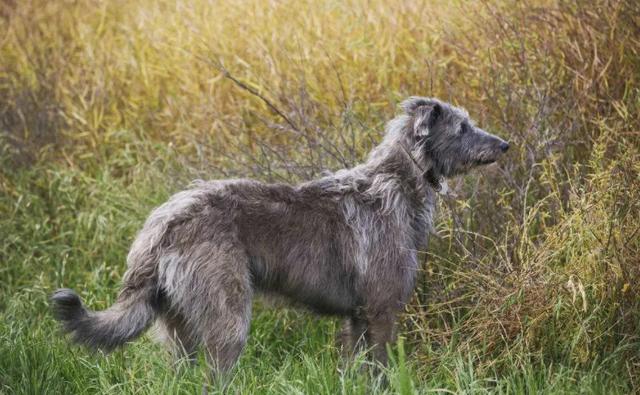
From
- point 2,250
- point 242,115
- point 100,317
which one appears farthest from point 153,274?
point 242,115

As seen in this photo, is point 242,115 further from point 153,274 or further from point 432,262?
point 153,274

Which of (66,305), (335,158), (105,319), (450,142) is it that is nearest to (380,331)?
(450,142)

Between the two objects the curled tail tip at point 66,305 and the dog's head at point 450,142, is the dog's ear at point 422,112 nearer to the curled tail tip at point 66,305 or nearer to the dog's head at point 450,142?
the dog's head at point 450,142

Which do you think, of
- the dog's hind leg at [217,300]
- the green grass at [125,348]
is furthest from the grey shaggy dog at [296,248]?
the green grass at [125,348]

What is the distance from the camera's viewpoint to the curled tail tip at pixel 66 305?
4.47 meters

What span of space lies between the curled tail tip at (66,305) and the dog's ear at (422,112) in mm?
2188

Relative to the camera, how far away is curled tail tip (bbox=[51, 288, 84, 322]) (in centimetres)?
447

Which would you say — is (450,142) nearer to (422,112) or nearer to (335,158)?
(422,112)

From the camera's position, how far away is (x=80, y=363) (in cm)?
529

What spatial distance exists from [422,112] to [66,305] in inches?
91.9

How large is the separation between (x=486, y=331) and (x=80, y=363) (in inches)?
89.0

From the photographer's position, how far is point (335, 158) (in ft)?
20.4

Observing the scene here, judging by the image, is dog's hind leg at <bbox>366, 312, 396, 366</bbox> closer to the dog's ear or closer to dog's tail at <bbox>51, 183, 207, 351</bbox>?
the dog's ear

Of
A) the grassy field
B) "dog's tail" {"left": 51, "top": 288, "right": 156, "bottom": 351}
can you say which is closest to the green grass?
the grassy field
